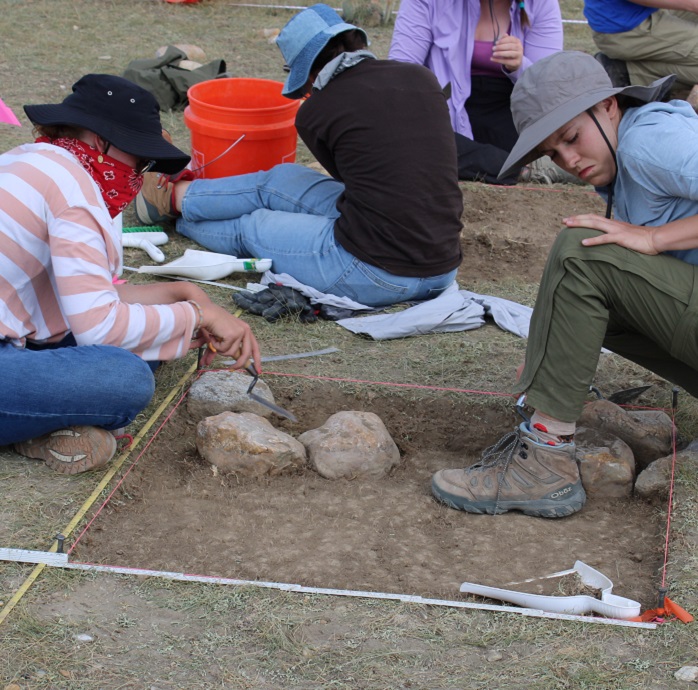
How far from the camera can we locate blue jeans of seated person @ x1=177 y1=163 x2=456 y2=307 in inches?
160

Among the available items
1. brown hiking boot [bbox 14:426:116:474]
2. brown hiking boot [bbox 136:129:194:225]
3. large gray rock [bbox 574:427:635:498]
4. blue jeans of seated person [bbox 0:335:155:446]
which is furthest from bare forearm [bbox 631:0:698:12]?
brown hiking boot [bbox 14:426:116:474]

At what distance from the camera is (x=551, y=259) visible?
2.67 metres

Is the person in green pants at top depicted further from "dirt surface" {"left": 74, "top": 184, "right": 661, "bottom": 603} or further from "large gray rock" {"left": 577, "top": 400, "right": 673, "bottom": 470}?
"large gray rock" {"left": 577, "top": 400, "right": 673, "bottom": 470}

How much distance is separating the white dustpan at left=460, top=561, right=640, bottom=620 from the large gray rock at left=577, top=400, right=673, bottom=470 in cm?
75

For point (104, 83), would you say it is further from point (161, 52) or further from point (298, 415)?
point (161, 52)

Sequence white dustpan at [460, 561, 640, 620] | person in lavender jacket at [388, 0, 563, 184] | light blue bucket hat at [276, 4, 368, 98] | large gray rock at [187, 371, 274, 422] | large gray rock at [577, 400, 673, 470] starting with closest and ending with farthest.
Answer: white dustpan at [460, 561, 640, 620]
large gray rock at [577, 400, 673, 470]
large gray rock at [187, 371, 274, 422]
light blue bucket hat at [276, 4, 368, 98]
person in lavender jacket at [388, 0, 563, 184]

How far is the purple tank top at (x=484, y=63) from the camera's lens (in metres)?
5.58

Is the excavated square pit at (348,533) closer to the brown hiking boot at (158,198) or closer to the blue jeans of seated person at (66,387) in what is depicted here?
the blue jeans of seated person at (66,387)

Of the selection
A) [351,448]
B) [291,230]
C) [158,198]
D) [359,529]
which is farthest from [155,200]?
[359,529]

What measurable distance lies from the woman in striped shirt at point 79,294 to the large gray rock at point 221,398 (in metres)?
0.38

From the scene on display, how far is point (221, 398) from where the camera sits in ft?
10.6

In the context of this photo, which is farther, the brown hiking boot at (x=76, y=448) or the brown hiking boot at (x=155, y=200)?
the brown hiking boot at (x=155, y=200)

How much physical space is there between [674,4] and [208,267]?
3126 millimetres

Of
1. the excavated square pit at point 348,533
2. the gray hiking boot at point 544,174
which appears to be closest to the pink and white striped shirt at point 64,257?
the excavated square pit at point 348,533
